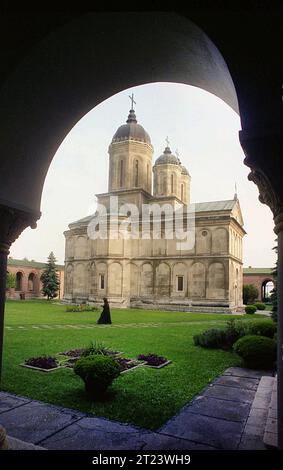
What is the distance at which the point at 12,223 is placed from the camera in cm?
430

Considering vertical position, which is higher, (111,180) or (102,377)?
(111,180)

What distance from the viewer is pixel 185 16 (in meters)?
3.12

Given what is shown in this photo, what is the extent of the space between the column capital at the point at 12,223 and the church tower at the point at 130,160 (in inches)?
1533

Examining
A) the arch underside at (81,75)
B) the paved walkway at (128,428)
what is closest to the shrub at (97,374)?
the paved walkway at (128,428)

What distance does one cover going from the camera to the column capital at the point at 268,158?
9.73 feet

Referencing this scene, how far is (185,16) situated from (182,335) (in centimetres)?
1523

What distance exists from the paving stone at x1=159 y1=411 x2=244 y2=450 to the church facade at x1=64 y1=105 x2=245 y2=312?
28597 mm

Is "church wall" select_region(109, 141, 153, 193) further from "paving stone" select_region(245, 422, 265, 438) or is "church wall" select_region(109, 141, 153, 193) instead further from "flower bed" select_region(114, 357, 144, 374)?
"paving stone" select_region(245, 422, 265, 438)

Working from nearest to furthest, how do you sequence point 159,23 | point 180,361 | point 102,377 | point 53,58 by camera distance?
point 159,23, point 53,58, point 102,377, point 180,361

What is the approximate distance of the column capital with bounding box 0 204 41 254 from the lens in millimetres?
4098

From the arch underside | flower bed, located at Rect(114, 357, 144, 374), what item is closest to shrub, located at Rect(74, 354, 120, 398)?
flower bed, located at Rect(114, 357, 144, 374)

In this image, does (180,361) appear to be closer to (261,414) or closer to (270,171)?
(261,414)
